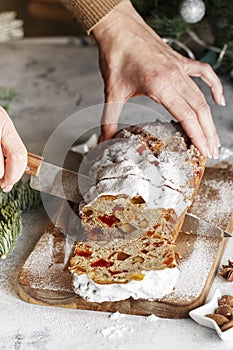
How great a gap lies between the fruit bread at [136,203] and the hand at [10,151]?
0.28 meters

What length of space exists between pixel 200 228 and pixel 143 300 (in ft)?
1.15

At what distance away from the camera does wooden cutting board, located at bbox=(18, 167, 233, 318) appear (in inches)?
67.9

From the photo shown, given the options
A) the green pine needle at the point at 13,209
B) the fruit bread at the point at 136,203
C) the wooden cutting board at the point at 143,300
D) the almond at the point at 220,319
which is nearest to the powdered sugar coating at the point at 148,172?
the fruit bread at the point at 136,203

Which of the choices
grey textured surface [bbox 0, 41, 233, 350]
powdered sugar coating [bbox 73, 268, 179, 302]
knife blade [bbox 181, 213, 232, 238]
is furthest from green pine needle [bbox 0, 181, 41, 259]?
knife blade [bbox 181, 213, 232, 238]

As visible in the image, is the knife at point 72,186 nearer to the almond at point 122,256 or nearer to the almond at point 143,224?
the almond at point 143,224

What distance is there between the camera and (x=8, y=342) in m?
1.69

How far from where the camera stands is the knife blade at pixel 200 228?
1.94m

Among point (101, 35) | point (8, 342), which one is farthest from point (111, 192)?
point (101, 35)

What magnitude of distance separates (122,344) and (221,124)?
1.25 meters

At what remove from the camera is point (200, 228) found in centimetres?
197

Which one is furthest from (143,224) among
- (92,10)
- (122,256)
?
(92,10)

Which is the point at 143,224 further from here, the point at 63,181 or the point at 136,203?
the point at 63,181

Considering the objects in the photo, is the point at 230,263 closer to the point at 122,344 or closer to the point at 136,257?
the point at 136,257

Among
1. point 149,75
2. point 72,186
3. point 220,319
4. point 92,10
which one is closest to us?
point 220,319
